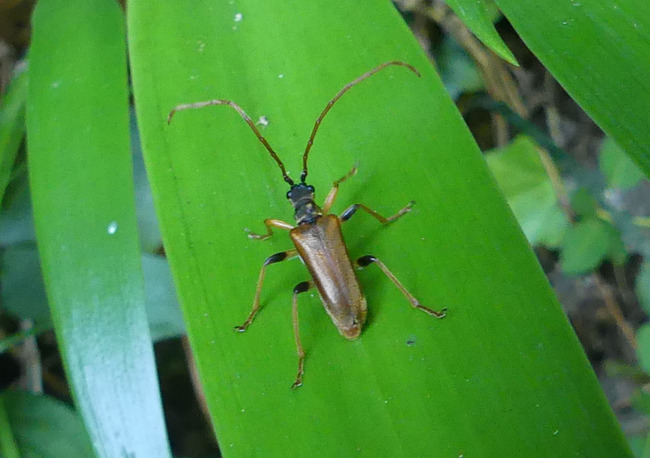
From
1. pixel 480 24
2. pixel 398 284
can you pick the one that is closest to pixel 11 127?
pixel 398 284

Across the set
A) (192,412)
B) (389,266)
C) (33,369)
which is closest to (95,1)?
(389,266)

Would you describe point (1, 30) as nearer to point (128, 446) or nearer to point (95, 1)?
point (95, 1)

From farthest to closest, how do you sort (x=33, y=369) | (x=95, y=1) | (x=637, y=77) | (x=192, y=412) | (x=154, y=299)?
(x=192, y=412), (x=33, y=369), (x=154, y=299), (x=95, y=1), (x=637, y=77)

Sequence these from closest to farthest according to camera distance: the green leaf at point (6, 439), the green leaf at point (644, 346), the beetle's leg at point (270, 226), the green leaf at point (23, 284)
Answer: the beetle's leg at point (270, 226) → the green leaf at point (6, 439) → the green leaf at point (644, 346) → the green leaf at point (23, 284)

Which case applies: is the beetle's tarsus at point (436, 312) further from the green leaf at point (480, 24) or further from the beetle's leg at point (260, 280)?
the green leaf at point (480, 24)

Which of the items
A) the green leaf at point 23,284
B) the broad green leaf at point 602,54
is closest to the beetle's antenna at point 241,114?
the broad green leaf at point 602,54

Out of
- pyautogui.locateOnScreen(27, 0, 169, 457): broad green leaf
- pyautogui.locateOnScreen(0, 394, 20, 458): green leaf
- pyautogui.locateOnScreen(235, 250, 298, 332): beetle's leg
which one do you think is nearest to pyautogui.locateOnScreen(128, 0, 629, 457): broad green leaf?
pyautogui.locateOnScreen(235, 250, 298, 332): beetle's leg
